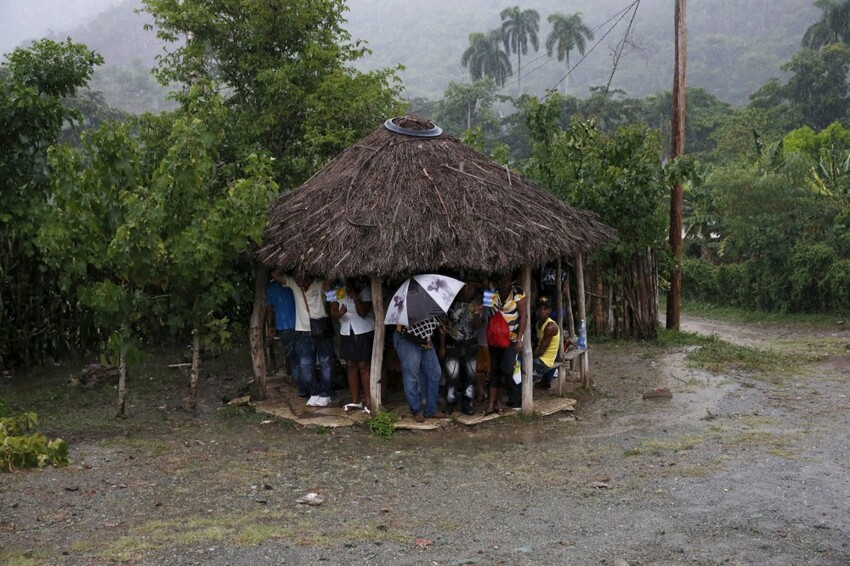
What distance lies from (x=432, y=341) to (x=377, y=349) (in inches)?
26.2

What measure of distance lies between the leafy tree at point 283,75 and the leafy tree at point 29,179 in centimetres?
276

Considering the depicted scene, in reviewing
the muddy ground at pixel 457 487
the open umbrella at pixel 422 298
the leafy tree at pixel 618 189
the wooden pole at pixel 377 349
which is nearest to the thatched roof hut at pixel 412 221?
the wooden pole at pixel 377 349

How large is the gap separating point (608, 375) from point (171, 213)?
701 centimetres

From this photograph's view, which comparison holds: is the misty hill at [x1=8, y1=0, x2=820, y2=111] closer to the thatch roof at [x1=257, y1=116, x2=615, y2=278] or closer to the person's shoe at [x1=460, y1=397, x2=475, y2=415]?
the thatch roof at [x1=257, y1=116, x2=615, y2=278]

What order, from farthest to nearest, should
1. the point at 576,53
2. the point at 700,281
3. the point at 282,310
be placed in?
the point at 576,53, the point at 700,281, the point at 282,310

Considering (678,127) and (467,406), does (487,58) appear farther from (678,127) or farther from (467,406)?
(467,406)

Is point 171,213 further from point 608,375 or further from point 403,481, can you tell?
point 608,375

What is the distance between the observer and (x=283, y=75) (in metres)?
14.4

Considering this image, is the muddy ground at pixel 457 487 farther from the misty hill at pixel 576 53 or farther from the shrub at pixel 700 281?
the misty hill at pixel 576 53

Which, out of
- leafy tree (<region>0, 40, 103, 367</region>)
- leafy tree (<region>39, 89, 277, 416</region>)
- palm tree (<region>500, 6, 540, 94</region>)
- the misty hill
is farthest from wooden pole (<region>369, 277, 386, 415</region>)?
palm tree (<region>500, 6, 540, 94</region>)

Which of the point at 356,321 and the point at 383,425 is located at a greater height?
the point at 356,321

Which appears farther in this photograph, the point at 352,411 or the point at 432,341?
the point at 352,411

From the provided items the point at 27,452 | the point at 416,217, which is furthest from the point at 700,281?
the point at 27,452

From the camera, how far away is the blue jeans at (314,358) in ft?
34.3
